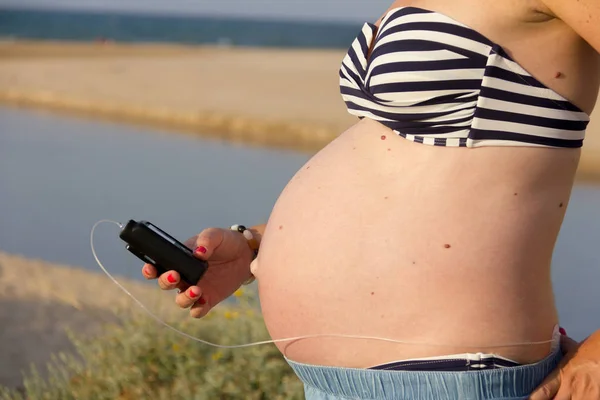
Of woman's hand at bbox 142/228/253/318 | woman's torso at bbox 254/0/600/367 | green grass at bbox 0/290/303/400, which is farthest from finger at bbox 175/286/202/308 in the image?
green grass at bbox 0/290/303/400

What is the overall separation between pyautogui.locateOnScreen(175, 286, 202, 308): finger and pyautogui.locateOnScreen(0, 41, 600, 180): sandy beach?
10753mm

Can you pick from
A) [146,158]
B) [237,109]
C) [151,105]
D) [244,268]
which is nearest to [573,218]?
[146,158]

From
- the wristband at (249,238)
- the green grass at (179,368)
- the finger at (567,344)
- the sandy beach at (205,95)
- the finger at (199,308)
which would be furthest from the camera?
the sandy beach at (205,95)

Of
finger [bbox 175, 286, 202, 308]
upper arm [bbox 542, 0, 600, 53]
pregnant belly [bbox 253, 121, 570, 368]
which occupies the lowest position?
finger [bbox 175, 286, 202, 308]

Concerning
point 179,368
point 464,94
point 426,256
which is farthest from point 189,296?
point 179,368

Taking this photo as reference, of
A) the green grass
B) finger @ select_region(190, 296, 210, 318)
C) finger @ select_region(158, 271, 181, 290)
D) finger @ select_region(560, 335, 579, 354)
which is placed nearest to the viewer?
finger @ select_region(560, 335, 579, 354)

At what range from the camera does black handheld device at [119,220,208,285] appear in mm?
1912

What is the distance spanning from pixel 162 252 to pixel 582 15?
3.13ft

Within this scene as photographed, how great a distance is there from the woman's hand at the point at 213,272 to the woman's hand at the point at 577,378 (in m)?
0.72

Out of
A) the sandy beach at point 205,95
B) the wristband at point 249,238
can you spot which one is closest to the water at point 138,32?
the sandy beach at point 205,95

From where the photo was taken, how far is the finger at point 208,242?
1951mm

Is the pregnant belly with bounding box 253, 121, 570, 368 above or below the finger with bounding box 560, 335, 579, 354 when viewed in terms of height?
above

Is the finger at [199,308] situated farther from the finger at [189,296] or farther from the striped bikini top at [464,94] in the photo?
the striped bikini top at [464,94]

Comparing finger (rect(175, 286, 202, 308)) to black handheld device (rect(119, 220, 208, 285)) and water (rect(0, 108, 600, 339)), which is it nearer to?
black handheld device (rect(119, 220, 208, 285))
